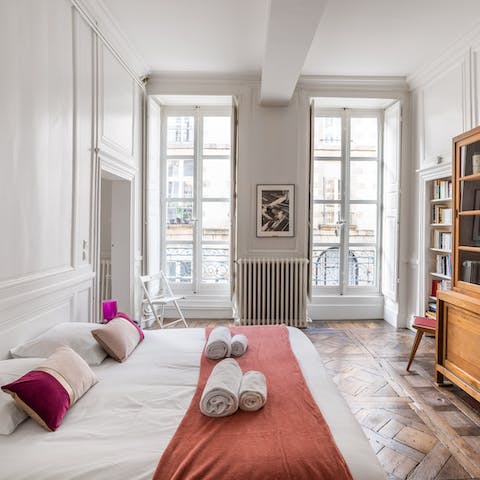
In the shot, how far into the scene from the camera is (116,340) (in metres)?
2.30

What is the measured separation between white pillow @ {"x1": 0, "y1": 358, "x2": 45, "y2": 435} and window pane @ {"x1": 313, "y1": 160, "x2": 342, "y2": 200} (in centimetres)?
457

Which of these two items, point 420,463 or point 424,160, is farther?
point 424,160

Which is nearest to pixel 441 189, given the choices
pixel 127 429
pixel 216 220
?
pixel 216 220

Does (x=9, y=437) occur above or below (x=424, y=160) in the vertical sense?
below

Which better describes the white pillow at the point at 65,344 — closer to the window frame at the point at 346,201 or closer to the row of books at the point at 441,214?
the window frame at the point at 346,201

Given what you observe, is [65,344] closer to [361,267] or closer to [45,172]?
[45,172]

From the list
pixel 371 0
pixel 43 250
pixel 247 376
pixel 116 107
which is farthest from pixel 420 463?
pixel 116 107

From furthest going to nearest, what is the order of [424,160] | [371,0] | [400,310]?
[400,310] < [424,160] < [371,0]

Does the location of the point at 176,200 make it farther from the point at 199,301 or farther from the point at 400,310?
the point at 400,310

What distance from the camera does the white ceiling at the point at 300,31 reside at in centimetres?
333

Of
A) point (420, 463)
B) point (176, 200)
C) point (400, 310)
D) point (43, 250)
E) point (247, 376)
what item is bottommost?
point (420, 463)

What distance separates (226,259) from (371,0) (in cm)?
360

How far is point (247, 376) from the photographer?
1.78m

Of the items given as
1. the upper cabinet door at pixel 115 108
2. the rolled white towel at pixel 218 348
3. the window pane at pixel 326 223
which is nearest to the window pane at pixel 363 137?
the window pane at pixel 326 223
